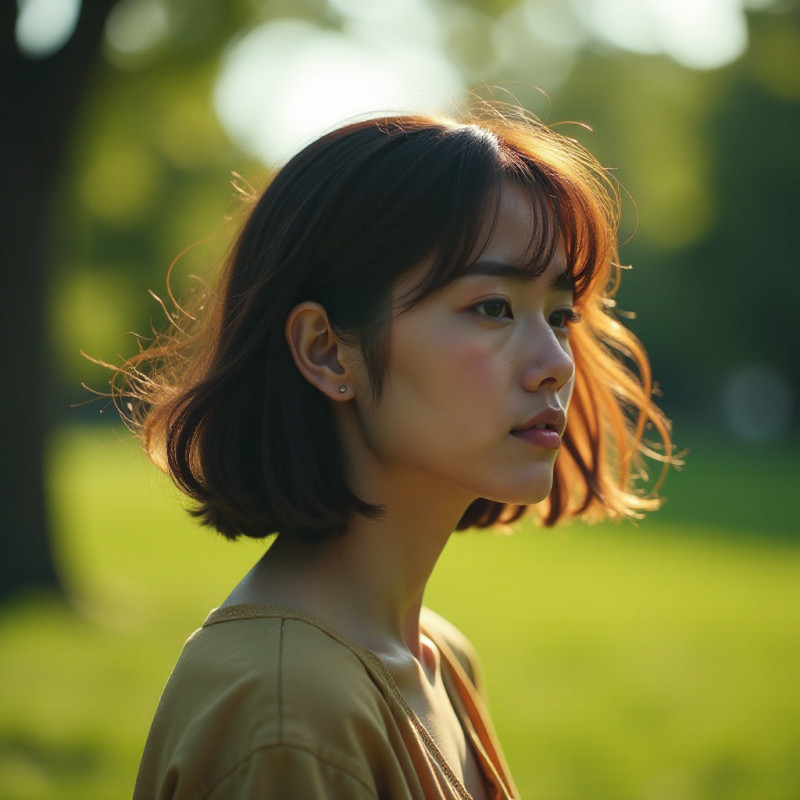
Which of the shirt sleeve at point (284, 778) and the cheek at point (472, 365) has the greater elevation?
the cheek at point (472, 365)

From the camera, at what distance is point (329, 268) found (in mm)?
2217

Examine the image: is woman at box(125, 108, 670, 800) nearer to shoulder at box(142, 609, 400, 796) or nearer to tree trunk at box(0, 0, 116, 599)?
shoulder at box(142, 609, 400, 796)

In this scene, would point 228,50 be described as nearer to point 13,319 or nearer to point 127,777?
point 13,319

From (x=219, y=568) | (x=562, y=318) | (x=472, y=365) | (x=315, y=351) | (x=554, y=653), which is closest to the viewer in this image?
(x=472, y=365)

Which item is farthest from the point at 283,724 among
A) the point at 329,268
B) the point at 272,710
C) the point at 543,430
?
the point at 329,268

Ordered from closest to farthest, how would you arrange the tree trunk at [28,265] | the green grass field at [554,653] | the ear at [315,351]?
1. the ear at [315,351]
2. the green grass field at [554,653]
3. the tree trunk at [28,265]

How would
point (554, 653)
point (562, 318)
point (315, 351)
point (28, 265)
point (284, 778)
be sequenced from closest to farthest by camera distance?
point (284, 778) → point (315, 351) → point (562, 318) → point (554, 653) → point (28, 265)

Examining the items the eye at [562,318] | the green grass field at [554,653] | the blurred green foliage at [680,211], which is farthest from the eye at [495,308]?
the blurred green foliage at [680,211]

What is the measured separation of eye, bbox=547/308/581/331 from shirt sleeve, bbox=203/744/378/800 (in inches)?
43.9

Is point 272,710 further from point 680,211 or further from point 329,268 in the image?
point 680,211

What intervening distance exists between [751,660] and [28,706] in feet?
19.7

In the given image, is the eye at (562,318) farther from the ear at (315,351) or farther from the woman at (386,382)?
the ear at (315,351)

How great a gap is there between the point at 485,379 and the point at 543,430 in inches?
7.6

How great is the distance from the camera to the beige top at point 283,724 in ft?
5.63
